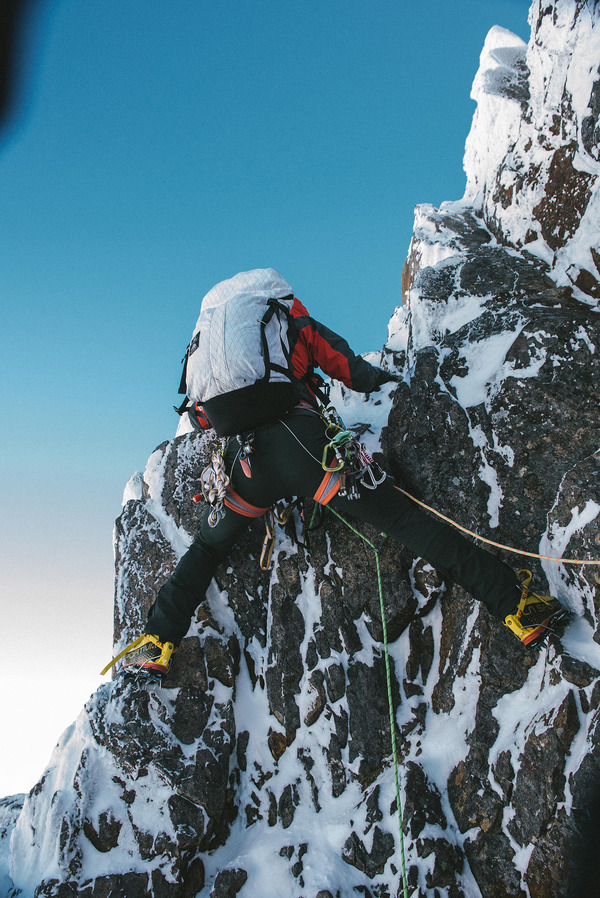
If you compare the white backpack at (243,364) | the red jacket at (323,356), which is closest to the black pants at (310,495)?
the white backpack at (243,364)

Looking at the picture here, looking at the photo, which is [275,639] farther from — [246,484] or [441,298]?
[441,298]

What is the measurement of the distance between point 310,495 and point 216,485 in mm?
838

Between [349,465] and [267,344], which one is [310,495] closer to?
[349,465]

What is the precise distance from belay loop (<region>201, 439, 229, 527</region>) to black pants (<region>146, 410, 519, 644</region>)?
7 centimetres

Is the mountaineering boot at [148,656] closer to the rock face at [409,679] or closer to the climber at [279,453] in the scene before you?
the climber at [279,453]

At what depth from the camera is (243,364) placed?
12.4ft

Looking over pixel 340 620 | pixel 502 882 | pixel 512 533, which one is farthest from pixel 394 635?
pixel 502 882

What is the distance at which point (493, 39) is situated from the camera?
28.9ft

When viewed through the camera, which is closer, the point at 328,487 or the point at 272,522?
the point at 328,487

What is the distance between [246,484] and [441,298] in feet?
11.3

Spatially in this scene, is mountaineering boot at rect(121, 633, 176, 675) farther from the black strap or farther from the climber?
the black strap

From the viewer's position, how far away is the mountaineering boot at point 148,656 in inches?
166

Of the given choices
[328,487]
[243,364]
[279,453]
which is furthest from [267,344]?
[328,487]

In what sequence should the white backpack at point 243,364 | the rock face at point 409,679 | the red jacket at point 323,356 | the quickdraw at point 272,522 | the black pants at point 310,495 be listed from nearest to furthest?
1. the rock face at point 409,679
2. the black pants at point 310,495
3. the white backpack at point 243,364
4. the red jacket at point 323,356
5. the quickdraw at point 272,522
